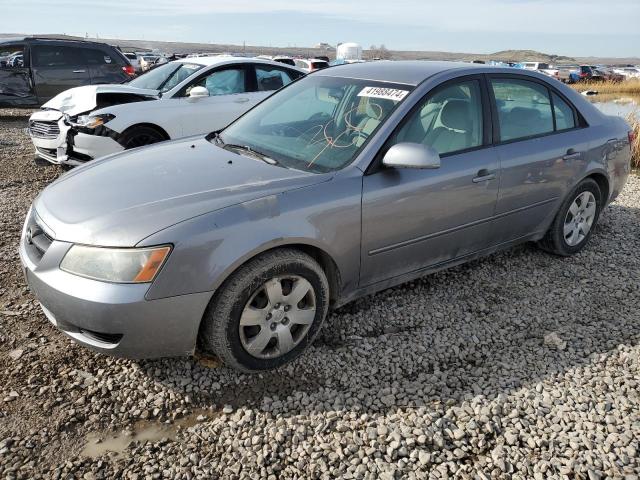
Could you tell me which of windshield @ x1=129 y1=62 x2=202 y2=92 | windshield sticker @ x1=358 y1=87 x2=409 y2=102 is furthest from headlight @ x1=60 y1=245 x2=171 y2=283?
windshield @ x1=129 y1=62 x2=202 y2=92

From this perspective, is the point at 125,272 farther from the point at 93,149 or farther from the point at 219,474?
the point at 93,149

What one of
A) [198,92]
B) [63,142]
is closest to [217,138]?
[198,92]

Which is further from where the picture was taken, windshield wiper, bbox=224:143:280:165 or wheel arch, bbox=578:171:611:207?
wheel arch, bbox=578:171:611:207

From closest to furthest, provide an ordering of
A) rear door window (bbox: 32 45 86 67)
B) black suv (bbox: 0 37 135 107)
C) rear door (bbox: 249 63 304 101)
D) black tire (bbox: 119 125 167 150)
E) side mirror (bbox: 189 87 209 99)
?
black tire (bbox: 119 125 167 150)
side mirror (bbox: 189 87 209 99)
rear door (bbox: 249 63 304 101)
black suv (bbox: 0 37 135 107)
rear door window (bbox: 32 45 86 67)

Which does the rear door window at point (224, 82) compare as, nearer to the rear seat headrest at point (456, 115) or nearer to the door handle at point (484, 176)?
the rear seat headrest at point (456, 115)

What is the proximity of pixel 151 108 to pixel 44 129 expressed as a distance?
1508 millimetres

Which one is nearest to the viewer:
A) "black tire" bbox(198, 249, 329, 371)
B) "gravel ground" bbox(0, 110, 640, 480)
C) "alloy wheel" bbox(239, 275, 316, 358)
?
"gravel ground" bbox(0, 110, 640, 480)

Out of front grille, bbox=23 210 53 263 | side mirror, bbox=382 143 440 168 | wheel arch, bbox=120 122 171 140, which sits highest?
side mirror, bbox=382 143 440 168

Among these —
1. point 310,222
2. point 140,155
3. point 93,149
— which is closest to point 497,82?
point 310,222

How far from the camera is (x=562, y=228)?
436 centimetres

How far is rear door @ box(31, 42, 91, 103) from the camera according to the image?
10.9 meters

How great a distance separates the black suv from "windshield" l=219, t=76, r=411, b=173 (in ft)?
29.2

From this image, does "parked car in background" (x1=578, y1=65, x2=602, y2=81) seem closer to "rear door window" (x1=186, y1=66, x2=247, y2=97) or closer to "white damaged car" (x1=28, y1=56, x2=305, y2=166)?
"rear door window" (x1=186, y1=66, x2=247, y2=97)

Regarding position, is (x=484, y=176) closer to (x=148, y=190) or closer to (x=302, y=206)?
(x=302, y=206)
